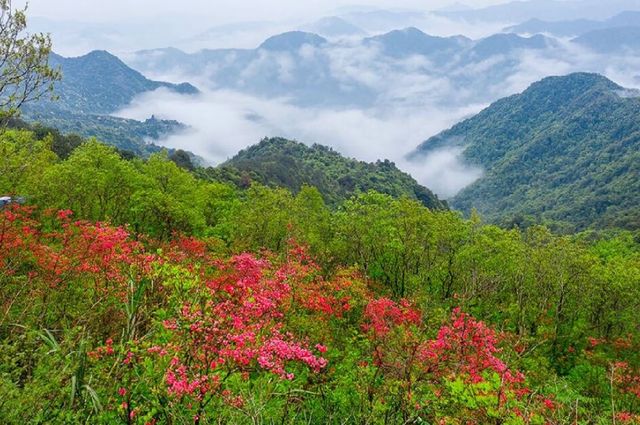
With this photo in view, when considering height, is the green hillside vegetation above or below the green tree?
below

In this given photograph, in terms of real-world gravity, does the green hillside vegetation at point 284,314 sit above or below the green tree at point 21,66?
below

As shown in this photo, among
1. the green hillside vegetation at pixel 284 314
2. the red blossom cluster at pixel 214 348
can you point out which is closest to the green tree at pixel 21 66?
the green hillside vegetation at pixel 284 314

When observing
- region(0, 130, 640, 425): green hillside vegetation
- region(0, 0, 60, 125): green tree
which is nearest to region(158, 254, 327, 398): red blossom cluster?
region(0, 130, 640, 425): green hillside vegetation

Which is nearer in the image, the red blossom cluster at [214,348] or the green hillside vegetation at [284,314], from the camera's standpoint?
the red blossom cluster at [214,348]

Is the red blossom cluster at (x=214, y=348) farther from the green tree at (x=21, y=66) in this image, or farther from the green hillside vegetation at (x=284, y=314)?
the green tree at (x=21, y=66)

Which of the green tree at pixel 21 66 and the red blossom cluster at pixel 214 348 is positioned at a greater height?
the green tree at pixel 21 66

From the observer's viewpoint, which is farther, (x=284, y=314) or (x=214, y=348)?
(x=284, y=314)

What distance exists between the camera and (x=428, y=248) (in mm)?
39125

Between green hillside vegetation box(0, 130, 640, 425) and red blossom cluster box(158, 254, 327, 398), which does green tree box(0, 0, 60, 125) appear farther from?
red blossom cluster box(158, 254, 327, 398)

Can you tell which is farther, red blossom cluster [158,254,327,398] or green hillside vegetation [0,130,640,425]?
green hillside vegetation [0,130,640,425]

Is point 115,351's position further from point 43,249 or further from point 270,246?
point 270,246

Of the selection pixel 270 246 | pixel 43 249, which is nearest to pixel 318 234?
pixel 270 246

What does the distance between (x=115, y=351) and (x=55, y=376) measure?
220 cm

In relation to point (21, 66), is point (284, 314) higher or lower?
lower
